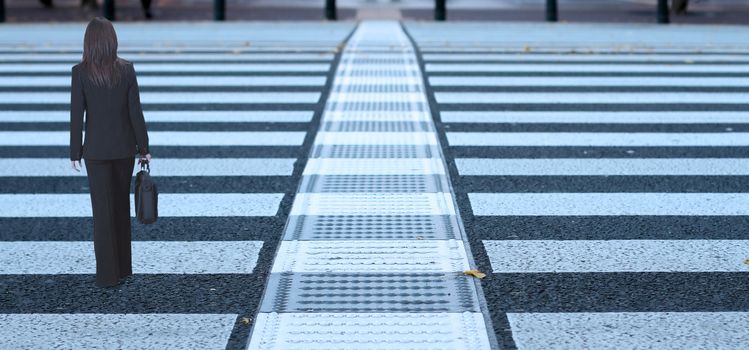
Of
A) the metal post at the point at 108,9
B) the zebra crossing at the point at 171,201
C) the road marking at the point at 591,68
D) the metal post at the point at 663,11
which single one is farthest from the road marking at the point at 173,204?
the metal post at the point at 663,11

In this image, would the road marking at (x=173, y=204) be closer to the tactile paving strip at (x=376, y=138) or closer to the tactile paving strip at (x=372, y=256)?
the tactile paving strip at (x=372, y=256)

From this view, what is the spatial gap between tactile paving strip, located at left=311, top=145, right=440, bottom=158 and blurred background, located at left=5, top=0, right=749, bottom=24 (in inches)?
568

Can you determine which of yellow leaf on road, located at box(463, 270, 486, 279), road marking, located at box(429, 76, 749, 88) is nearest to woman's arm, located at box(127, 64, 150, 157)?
yellow leaf on road, located at box(463, 270, 486, 279)

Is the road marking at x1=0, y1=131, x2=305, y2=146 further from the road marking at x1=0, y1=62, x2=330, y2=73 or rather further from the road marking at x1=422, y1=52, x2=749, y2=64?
the road marking at x1=422, y1=52, x2=749, y2=64

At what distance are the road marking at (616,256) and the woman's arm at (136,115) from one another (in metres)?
1.73

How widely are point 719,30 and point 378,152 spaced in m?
12.7

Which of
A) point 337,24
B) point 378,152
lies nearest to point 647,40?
point 337,24

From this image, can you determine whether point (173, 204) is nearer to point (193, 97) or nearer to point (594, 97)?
point (193, 97)

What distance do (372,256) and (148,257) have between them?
1128 mm

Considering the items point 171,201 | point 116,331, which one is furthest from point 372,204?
point 116,331

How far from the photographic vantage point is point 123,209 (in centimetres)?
526

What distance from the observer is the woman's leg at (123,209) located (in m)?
5.18

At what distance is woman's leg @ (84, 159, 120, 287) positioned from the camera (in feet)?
16.8

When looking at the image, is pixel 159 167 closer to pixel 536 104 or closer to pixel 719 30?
pixel 536 104
